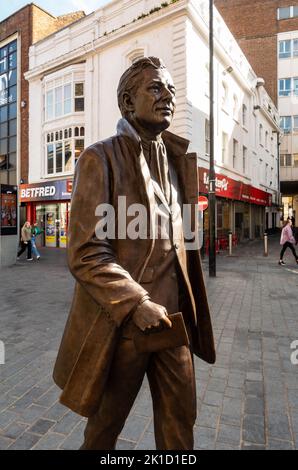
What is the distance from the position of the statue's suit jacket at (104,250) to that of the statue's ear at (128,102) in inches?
3.5

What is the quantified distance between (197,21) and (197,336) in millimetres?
16127

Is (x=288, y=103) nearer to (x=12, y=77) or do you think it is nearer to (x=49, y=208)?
(x=12, y=77)

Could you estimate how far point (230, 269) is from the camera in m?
12.0

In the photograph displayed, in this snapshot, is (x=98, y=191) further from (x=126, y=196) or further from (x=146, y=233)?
(x=146, y=233)

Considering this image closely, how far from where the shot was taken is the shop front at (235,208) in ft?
57.0

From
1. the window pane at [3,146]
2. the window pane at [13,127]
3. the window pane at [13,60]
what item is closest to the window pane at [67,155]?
the window pane at [13,127]

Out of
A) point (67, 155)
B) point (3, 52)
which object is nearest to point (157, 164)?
point (67, 155)

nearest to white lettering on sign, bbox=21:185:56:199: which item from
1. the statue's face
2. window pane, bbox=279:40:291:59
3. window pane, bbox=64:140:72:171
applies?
window pane, bbox=64:140:72:171

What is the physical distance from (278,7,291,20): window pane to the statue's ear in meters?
39.8

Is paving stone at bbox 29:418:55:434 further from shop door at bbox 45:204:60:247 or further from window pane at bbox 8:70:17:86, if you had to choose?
window pane at bbox 8:70:17:86

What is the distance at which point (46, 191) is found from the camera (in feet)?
64.5

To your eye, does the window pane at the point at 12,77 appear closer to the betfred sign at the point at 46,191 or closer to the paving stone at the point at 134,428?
the betfred sign at the point at 46,191

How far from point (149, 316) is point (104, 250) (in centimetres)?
36
